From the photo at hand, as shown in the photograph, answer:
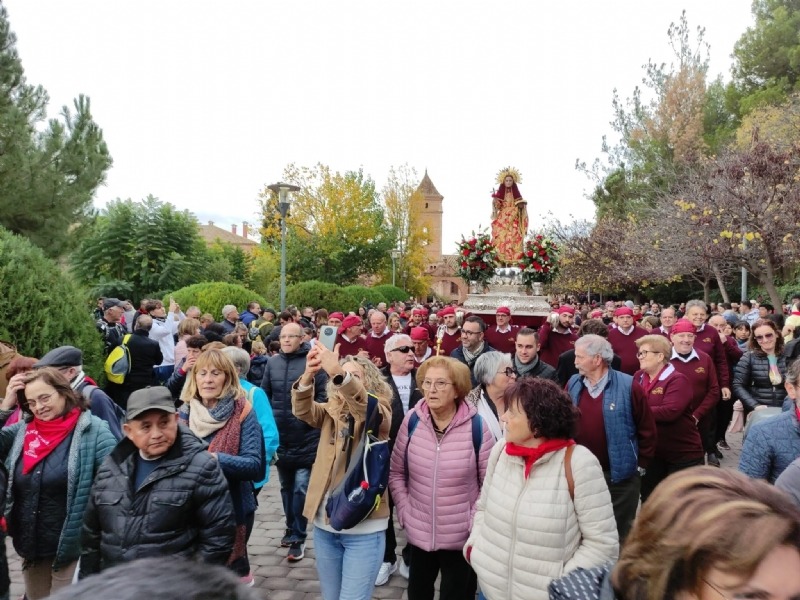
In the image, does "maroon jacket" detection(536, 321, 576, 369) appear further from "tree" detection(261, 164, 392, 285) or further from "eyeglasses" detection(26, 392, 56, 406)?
"tree" detection(261, 164, 392, 285)

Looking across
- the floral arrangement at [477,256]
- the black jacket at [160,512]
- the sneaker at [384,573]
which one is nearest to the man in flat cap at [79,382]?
the black jacket at [160,512]

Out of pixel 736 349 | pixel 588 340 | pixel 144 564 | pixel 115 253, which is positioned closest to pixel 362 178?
pixel 115 253

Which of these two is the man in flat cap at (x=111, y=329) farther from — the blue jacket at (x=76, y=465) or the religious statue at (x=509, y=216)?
the religious statue at (x=509, y=216)

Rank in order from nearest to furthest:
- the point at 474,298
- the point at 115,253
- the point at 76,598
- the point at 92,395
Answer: the point at 76,598, the point at 92,395, the point at 474,298, the point at 115,253

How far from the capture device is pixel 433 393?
3.61 metres

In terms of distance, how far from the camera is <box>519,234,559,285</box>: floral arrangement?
13891 mm

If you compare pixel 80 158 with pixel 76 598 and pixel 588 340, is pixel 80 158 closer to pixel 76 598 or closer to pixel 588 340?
pixel 588 340

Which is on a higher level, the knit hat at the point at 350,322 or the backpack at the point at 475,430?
the knit hat at the point at 350,322

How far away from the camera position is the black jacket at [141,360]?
7.64 m

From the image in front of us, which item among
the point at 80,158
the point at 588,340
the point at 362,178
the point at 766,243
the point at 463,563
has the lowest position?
the point at 463,563

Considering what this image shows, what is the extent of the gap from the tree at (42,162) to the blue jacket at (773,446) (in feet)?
54.0

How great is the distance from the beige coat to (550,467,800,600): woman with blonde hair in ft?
6.95

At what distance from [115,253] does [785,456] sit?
2033 cm

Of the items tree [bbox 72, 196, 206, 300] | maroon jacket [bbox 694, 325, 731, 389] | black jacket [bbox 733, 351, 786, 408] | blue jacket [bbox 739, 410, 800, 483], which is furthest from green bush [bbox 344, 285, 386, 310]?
blue jacket [bbox 739, 410, 800, 483]
